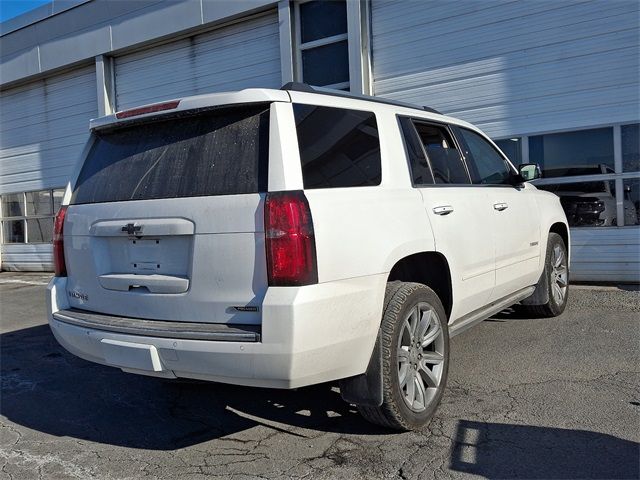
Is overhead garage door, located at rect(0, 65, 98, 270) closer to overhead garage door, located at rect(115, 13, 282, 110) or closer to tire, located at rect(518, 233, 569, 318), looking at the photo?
overhead garage door, located at rect(115, 13, 282, 110)

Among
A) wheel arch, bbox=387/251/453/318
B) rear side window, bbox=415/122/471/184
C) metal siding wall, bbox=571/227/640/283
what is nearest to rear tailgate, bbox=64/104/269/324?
wheel arch, bbox=387/251/453/318

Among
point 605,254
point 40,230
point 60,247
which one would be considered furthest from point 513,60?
point 40,230

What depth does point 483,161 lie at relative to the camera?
15.9 feet

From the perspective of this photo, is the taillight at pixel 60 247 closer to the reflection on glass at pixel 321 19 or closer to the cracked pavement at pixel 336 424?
the cracked pavement at pixel 336 424

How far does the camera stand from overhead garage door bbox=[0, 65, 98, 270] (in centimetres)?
1365

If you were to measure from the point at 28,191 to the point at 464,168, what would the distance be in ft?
43.9

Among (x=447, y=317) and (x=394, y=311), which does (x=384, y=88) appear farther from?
(x=394, y=311)

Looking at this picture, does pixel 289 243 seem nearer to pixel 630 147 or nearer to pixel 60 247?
pixel 60 247

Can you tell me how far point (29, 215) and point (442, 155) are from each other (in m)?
13.4

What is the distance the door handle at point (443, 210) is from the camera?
3.70m

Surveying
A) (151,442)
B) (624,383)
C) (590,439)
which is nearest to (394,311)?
(590,439)

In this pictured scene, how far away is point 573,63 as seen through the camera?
308 inches

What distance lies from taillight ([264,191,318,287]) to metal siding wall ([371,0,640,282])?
6341 mm

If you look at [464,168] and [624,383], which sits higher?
[464,168]
